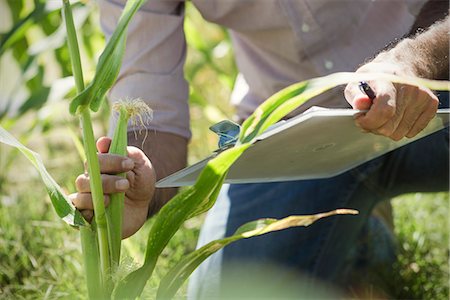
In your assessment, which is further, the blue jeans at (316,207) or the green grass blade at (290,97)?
the blue jeans at (316,207)

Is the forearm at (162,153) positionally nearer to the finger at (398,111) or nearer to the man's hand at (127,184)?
the man's hand at (127,184)

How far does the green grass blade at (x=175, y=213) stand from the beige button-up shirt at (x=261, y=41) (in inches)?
15.4

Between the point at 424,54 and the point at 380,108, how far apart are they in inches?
6.8

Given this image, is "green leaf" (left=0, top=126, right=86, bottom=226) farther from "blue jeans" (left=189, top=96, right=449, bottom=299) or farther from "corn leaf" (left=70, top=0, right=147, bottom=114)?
"blue jeans" (left=189, top=96, right=449, bottom=299)

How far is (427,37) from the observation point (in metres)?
0.96

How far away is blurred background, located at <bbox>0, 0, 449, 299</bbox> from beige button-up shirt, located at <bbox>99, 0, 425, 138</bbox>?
5.7 inches

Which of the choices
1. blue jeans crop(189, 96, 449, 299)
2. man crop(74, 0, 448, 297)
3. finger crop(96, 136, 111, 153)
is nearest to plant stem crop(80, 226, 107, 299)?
finger crop(96, 136, 111, 153)

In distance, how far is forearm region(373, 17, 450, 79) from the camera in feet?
2.90

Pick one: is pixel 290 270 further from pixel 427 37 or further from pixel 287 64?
pixel 427 37

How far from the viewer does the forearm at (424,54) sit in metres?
0.88

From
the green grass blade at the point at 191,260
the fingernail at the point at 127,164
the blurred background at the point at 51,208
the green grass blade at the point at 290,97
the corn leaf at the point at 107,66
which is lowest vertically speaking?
the blurred background at the point at 51,208

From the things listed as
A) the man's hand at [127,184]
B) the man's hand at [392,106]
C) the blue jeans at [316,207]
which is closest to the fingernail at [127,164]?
the man's hand at [127,184]

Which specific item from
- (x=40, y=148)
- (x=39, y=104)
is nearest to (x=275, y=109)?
(x=39, y=104)

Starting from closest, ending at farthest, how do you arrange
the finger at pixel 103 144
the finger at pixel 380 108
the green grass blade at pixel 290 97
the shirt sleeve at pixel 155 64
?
the green grass blade at pixel 290 97 → the finger at pixel 380 108 → the finger at pixel 103 144 → the shirt sleeve at pixel 155 64
